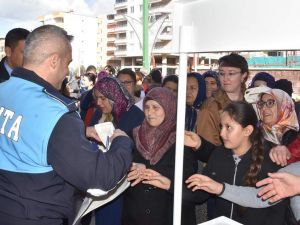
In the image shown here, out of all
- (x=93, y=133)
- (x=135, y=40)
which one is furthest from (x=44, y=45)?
(x=135, y=40)

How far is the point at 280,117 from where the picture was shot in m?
2.99

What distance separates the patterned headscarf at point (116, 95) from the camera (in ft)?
11.8

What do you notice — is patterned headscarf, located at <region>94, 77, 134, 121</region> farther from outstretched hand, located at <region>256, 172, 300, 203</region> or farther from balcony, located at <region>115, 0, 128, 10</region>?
balcony, located at <region>115, 0, 128, 10</region>

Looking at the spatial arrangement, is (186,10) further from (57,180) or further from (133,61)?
(133,61)

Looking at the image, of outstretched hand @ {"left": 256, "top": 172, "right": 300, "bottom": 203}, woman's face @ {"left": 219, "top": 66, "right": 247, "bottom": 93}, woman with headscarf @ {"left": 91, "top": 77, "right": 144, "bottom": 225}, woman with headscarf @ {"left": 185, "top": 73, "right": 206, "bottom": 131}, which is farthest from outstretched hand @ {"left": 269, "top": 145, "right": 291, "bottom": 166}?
woman with headscarf @ {"left": 185, "top": 73, "right": 206, "bottom": 131}

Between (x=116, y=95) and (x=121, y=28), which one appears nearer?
(x=116, y=95)

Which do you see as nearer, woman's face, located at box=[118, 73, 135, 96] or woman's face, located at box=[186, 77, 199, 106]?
woman's face, located at box=[186, 77, 199, 106]

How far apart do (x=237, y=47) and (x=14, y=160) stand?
1.13 meters

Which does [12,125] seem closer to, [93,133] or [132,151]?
[93,133]

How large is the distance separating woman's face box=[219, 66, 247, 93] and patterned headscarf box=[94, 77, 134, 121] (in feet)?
3.13

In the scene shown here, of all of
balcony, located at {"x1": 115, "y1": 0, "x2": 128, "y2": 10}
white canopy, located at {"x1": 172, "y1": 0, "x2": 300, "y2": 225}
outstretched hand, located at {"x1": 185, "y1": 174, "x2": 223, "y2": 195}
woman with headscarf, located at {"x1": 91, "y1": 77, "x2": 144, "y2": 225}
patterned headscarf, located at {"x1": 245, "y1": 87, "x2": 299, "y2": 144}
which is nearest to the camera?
white canopy, located at {"x1": 172, "y1": 0, "x2": 300, "y2": 225}

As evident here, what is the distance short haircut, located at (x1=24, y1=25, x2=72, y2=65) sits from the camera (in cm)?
182

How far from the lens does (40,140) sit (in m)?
1.60

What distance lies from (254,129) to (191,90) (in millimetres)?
2076
